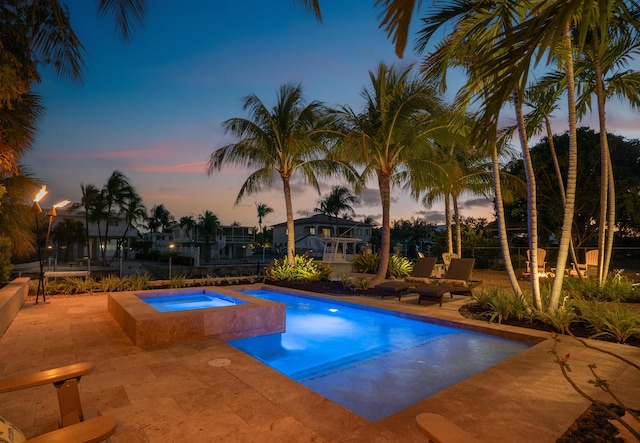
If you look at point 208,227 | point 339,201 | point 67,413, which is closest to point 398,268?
point 67,413

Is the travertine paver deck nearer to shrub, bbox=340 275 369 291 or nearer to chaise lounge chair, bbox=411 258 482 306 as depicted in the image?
chaise lounge chair, bbox=411 258 482 306

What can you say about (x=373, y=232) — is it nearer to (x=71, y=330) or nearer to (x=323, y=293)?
(x=323, y=293)

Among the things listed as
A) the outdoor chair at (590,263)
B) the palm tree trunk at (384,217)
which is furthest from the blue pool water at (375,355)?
the outdoor chair at (590,263)

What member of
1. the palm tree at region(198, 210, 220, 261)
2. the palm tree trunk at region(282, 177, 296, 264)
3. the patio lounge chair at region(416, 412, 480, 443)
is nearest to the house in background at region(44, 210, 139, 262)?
the palm tree at region(198, 210, 220, 261)

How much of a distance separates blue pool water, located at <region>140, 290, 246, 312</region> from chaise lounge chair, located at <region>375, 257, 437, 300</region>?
3.96m

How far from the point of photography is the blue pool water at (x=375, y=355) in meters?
4.16

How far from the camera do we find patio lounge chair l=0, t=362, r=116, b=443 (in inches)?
56.9

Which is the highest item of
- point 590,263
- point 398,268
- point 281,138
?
point 281,138

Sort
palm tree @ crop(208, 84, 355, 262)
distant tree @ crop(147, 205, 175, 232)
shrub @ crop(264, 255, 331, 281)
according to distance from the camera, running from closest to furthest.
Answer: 1. shrub @ crop(264, 255, 331, 281)
2. palm tree @ crop(208, 84, 355, 262)
3. distant tree @ crop(147, 205, 175, 232)

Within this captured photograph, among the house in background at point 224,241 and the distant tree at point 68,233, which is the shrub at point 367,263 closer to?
the distant tree at point 68,233

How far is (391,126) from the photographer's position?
10.4 m

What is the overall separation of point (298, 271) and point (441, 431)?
10965 mm

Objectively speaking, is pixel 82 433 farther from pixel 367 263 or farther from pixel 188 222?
pixel 188 222

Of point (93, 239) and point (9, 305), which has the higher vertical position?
point (93, 239)
